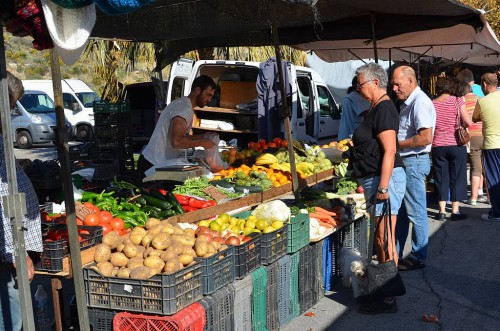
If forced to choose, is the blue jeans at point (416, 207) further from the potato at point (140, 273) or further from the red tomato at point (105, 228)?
the potato at point (140, 273)

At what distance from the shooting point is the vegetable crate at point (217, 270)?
4.82 metres

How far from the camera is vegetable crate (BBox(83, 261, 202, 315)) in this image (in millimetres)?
4422

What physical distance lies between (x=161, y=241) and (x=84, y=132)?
2225 cm

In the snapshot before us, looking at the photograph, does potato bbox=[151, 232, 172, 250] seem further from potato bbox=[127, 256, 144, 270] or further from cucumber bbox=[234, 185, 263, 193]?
cucumber bbox=[234, 185, 263, 193]

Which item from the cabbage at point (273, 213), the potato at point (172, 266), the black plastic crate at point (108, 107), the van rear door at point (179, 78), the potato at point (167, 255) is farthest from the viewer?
the van rear door at point (179, 78)

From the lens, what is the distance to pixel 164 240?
506 centimetres

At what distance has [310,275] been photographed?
6516 mm

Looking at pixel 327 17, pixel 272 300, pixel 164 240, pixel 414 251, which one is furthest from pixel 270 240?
pixel 327 17

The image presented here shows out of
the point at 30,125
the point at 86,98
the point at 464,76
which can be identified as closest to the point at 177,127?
the point at 464,76

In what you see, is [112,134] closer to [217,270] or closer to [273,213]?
[273,213]

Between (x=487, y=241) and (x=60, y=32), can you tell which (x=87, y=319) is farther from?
(x=487, y=241)

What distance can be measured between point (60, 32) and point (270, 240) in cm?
275

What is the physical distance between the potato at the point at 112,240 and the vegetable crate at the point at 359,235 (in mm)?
3170

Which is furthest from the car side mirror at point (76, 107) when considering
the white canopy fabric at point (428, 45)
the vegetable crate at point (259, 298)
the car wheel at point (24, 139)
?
the vegetable crate at point (259, 298)
